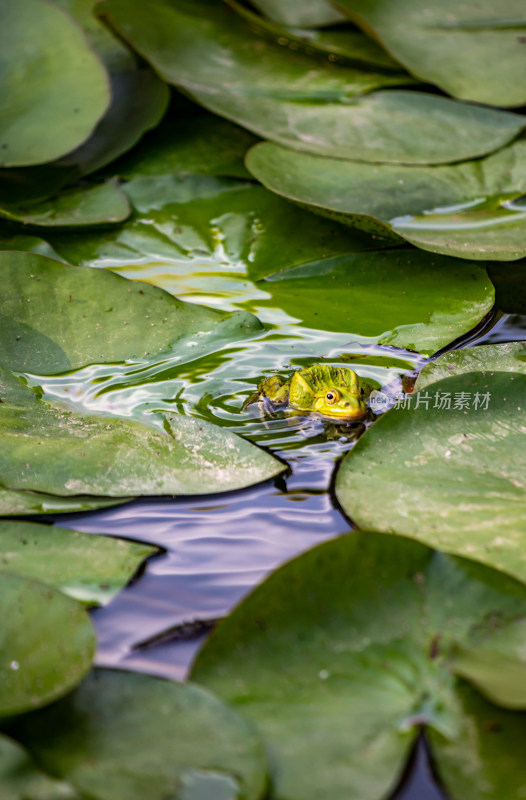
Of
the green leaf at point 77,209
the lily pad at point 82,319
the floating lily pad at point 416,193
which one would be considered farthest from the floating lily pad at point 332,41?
the lily pad at point 82,319

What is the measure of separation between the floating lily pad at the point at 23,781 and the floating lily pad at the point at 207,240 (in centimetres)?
207

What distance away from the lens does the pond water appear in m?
1.69

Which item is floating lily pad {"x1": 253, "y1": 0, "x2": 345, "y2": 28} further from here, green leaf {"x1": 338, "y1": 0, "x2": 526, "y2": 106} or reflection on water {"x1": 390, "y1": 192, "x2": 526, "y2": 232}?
reflection on water {"x1": 390, "y1": 192, "x2": 526, "y2": 232}

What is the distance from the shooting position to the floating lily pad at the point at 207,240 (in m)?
3.16

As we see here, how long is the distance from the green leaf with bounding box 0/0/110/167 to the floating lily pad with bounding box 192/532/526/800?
8.41ft

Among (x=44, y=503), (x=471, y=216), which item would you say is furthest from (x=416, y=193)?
(x=44, y=503)

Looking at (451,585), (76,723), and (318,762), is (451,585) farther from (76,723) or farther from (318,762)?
(76,723)

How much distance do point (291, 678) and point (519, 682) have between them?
44 centimetres

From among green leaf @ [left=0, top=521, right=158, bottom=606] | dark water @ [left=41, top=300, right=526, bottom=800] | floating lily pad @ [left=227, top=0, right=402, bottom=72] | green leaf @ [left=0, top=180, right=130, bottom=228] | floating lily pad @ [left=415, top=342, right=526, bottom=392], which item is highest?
floating lily pad @ [left=227, top=0, right=402, bottom=72]

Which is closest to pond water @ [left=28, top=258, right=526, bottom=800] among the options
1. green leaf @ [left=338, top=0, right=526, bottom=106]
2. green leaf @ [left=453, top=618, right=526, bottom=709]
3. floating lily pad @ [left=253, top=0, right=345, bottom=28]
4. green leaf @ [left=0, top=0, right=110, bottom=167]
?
green leaf @ [left=453, top=618, right=526, bottom=709]

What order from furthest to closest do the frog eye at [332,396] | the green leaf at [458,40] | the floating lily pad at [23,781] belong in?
the green leaf at [458,40]
the frog eye at [332,396]
the floating lily pad at [23,781]

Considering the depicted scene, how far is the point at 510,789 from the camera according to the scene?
126cm

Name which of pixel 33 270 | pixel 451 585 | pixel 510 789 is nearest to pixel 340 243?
pixel 33 270

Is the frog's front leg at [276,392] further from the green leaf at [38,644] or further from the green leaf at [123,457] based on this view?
the green leaf at [38,644]
